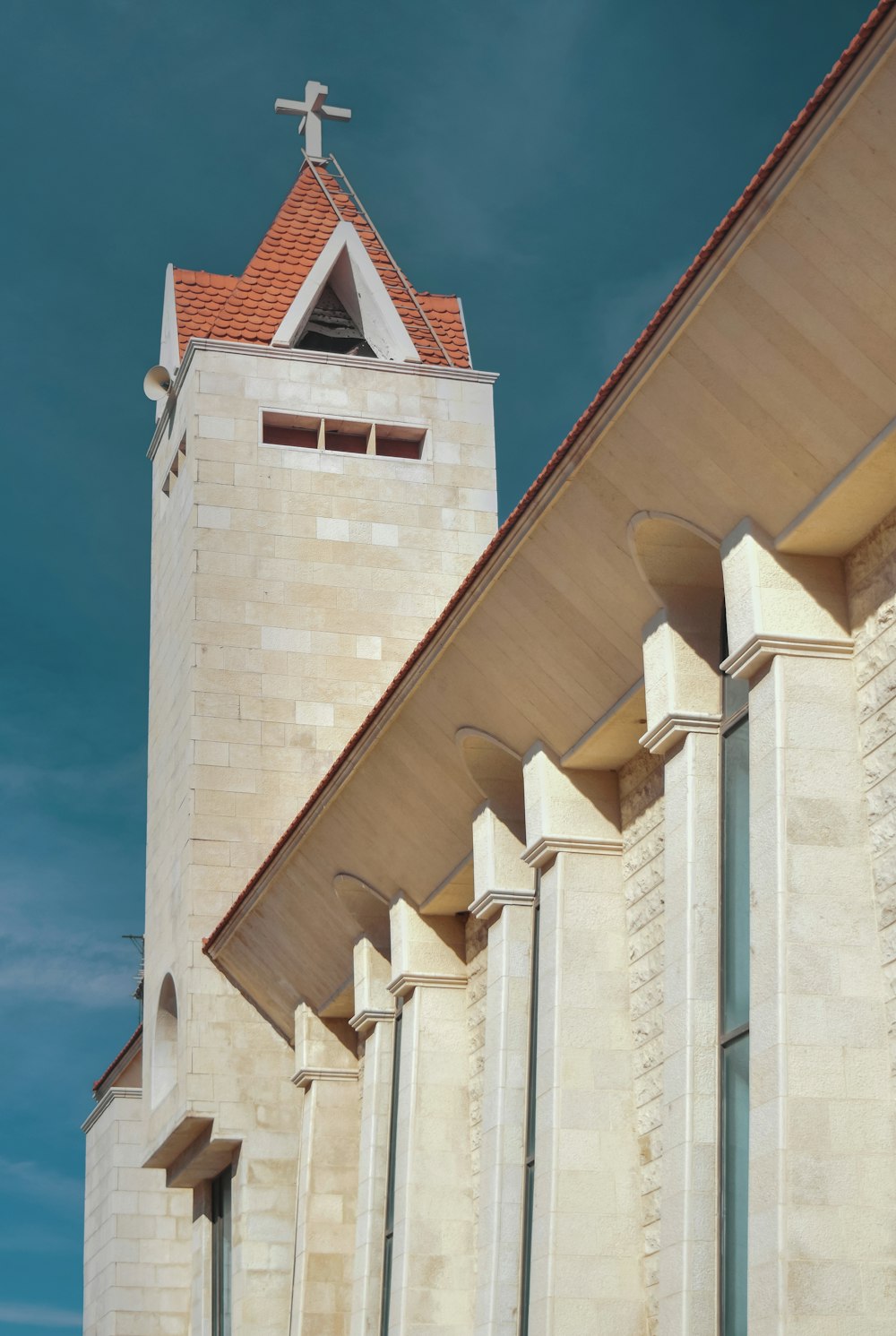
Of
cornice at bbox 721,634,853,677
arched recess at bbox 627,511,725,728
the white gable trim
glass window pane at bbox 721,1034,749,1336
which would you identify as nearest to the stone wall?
arched recess at bbox 627,511,725,728

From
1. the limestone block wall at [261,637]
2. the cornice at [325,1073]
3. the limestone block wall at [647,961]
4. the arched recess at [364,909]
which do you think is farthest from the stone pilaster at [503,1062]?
the limestone block wall at [261,637]

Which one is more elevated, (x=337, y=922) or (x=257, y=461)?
(x=257, y=461)

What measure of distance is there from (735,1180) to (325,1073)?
10.8 m

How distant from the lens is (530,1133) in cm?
1529

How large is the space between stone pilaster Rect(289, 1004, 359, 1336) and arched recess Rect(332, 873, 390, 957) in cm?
223

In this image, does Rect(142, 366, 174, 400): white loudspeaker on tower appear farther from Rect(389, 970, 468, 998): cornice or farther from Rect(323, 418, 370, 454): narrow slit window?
Rect(389, 970, 468, 998): cornice

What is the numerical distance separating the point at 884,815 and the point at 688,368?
2.73 m

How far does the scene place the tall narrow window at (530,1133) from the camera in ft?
48.3

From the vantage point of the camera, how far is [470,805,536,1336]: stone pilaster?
48.8ft

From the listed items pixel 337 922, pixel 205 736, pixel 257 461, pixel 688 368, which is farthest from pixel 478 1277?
pixel 257 461

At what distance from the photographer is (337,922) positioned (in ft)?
66.8

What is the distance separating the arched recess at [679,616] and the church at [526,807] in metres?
0.03

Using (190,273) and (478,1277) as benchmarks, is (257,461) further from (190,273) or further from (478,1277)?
(478,1277)

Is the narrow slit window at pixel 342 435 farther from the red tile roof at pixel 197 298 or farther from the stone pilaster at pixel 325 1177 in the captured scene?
the stone pilaster at pixel 325 1177
